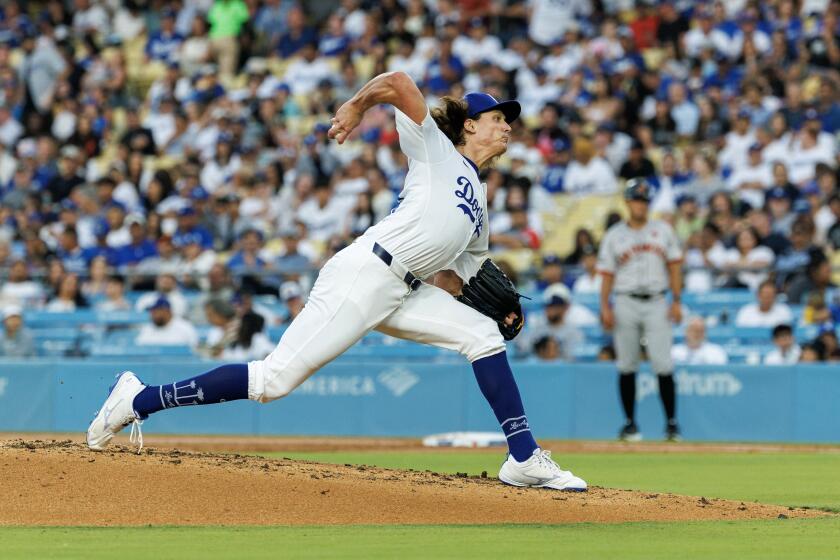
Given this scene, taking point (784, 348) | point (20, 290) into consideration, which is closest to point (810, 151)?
point (784, 348)

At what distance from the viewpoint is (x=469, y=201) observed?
707cm

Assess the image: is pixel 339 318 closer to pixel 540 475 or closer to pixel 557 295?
pixel 540 475

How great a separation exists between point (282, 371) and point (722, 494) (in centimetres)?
287

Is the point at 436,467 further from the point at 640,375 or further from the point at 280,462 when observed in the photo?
the point at 640,375

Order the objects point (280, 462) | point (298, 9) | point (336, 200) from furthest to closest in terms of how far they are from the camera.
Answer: point (298, 9) → point (336, 200) → point (280, 462)

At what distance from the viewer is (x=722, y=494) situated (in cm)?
832

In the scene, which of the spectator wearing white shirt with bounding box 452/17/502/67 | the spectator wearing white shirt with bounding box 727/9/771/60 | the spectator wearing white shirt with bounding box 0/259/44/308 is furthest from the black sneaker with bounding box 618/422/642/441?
the spectator wearing white shirt with bounding box 452/17/502/67

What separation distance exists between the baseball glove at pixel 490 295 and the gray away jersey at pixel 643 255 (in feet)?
18.9

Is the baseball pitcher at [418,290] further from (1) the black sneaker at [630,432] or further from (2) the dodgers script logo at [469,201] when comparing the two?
(1) the black sneaker at [630,432]

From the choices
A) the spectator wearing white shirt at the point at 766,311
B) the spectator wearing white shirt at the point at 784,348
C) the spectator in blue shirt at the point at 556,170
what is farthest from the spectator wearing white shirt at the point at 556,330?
the spectator in blue shirt at the point at 556,170

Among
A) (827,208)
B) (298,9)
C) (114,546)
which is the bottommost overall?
(114,546)

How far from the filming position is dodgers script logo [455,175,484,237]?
704 centimetres

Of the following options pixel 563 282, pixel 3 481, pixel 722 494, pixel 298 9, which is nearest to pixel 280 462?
pixel 3 481

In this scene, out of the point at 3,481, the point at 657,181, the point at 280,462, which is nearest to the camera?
the point at 3,481
